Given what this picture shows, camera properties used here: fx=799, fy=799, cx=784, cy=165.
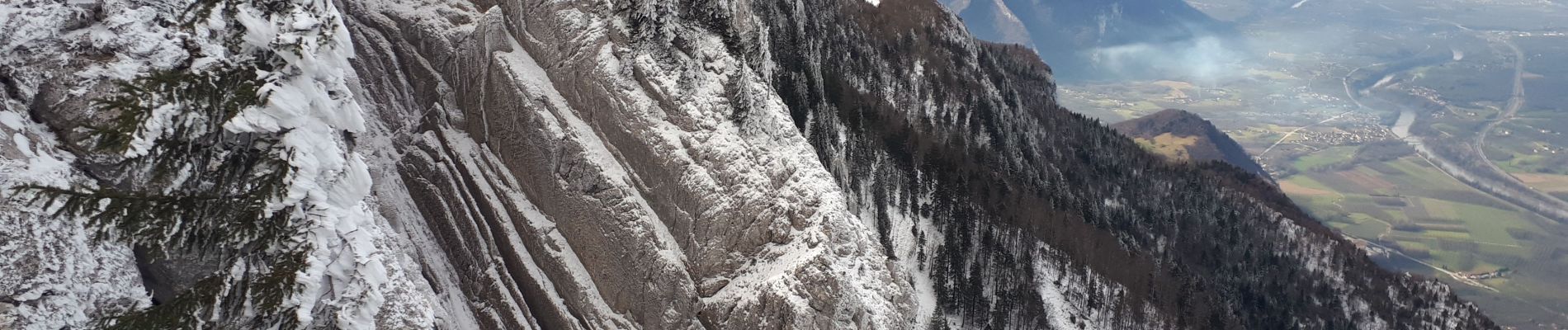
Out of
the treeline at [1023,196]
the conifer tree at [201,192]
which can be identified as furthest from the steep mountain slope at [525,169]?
the treeline at [1023,196]

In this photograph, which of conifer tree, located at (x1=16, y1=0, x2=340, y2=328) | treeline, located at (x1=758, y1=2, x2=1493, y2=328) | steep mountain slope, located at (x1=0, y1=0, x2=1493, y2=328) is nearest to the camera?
conifer tree, located at (x1=16, y1=0, x2=340, y2=328)

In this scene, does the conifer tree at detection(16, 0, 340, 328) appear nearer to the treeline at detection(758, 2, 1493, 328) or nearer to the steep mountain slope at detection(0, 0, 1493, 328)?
the steep mountain slope at detection(0, 0, 1493, 328)

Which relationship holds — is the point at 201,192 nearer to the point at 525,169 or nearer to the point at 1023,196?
the point at 525,169

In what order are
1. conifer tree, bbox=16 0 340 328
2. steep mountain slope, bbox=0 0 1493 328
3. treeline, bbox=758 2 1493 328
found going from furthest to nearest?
treeline, bbox=758 2 1493 328, steep mountain slope, bbox=0 0 1493 328, conifer tree, bbox=16 0 340 328

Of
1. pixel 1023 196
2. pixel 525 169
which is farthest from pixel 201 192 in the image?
pixel 1023 196

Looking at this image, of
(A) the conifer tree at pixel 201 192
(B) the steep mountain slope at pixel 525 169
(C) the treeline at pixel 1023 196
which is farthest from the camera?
(C) the treeline at pixel 1023 196

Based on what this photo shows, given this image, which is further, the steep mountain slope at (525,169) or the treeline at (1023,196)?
the treeline at (1023,196)

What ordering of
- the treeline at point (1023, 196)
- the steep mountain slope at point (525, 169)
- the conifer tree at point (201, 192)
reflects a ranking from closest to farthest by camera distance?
the conifer tree at point (201, 192) < the steep mountain slope at point (525, 169) < the treeline at point (1023, 196)

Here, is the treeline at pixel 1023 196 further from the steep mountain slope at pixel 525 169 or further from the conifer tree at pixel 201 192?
the conifer tree at pixel 201 192

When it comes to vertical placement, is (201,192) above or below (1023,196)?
above

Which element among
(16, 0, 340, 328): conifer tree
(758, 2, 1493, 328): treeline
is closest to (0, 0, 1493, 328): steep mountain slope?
(16, 0, 340, 328): conifer tree

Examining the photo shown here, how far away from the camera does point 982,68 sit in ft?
508

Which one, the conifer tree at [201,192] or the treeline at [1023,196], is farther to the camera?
the treeline at [1023,196]

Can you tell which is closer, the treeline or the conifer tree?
the conifer tree
